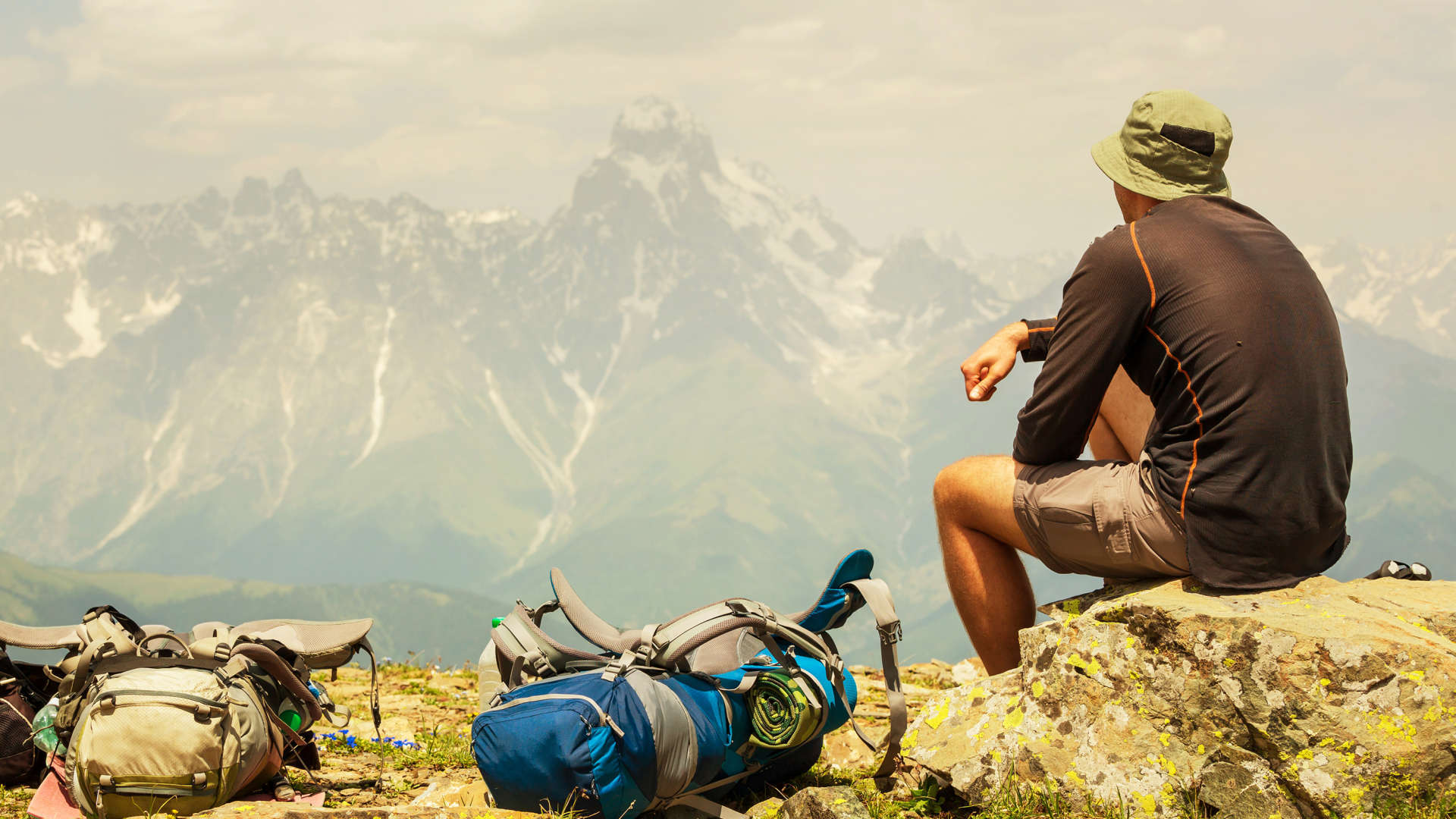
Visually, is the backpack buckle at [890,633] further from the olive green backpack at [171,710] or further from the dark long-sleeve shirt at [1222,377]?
the olive green backpack at [171,710]

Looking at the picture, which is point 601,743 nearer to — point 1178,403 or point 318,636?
point 318,636

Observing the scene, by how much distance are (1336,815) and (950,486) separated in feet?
6.40

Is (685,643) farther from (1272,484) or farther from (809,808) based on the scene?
(1272,484)

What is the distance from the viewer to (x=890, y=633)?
487 cm

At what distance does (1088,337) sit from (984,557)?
114cm

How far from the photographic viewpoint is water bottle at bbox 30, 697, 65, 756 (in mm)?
5221

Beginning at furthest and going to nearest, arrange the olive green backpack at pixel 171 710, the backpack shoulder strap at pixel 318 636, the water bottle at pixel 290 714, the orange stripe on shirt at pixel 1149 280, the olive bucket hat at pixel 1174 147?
the backpack shoulder strap at pixel 318 636, the water bottle at pixel 290 714, the olive bucket hat at pixel 1174 147, the olive green backpack at pixel 171 710, the orange stripe on shirt at pixel 1149 280

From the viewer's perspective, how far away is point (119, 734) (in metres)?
4.57

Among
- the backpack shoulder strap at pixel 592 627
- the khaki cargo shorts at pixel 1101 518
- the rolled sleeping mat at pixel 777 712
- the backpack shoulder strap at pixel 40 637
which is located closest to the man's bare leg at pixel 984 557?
the khaki cargo shorts at pixel 1101 518

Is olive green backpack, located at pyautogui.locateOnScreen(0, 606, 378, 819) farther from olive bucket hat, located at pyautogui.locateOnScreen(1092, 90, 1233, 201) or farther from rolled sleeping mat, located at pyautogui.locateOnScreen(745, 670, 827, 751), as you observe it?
olive bucket hat, located at pyautogui.locateOnScreen(1092, 90, 1233, 201)

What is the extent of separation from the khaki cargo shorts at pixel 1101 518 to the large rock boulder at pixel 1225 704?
0.59 feet

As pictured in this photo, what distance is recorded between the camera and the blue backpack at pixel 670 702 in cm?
428

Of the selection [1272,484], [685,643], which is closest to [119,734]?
[685,643]

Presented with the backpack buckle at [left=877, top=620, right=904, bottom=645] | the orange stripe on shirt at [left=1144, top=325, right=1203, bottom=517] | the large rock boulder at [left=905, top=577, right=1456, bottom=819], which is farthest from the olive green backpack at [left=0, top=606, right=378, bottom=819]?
the orange stripe on shirt at [left=1144, top=325, right=1203, bottom=517]
